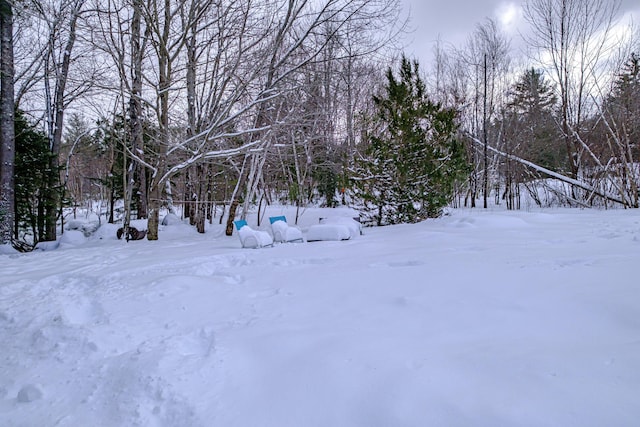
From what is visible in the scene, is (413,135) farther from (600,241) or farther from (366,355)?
(366,355)

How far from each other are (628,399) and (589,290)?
1190 millimetres

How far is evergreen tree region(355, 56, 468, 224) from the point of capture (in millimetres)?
7785

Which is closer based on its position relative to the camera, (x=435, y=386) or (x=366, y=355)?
(x=435, y=386)

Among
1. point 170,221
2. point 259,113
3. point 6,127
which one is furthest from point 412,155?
point 6,127

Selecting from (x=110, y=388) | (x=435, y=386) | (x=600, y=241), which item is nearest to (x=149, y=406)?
(x=110, y=388)

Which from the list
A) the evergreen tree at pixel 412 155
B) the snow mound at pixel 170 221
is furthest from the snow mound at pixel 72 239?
the evergreen tree at pixel 412 155

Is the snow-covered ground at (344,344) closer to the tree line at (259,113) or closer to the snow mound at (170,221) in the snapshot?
the tree line at (259,113)

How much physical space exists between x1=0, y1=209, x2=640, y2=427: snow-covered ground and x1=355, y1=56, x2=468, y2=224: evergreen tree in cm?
456

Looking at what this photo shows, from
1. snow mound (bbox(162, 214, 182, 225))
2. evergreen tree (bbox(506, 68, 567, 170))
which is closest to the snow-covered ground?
snow mound (bbox(162, 214, 182, 225))

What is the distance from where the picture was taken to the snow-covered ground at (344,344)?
4.18 ft

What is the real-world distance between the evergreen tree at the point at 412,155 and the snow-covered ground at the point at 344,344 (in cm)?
456

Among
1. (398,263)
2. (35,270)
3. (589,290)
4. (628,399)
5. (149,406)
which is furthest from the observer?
(35,270)

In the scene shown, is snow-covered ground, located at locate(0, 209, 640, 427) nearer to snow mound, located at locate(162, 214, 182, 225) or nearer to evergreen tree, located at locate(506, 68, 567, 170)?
snow mound, located at locate(162, 214, 182, 225)

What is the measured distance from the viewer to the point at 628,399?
43.8 inches
